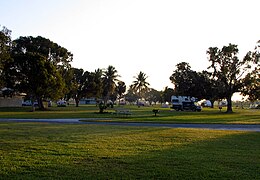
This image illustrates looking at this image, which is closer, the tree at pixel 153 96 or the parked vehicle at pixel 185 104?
the parked vehicle at pixel 185 104

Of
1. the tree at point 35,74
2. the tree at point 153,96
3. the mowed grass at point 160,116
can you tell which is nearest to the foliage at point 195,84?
the mowed grass at point 160,116

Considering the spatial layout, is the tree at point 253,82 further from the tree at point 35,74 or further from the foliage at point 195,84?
the tree at point 35,74

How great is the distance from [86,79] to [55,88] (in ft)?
120

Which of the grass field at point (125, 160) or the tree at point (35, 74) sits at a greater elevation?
the tree at point (35, 74)

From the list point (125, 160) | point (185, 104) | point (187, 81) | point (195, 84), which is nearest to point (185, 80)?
point (187, 81)

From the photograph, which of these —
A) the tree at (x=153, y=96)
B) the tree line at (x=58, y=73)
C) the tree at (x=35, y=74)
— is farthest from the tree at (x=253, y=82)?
the tree at (x=153, y=96)

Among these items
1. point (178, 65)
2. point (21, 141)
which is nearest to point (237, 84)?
point (178, 65)

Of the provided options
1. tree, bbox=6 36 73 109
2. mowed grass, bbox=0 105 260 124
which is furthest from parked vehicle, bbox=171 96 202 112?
tree, bbox=6 36 73 109

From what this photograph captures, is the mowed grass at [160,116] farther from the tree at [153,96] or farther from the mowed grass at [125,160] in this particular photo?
the tree at [153,96]

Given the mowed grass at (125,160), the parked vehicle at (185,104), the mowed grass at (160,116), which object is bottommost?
the mowed grass at (125,160)

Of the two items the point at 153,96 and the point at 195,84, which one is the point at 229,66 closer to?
the point at 195,84

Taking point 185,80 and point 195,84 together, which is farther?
point 185,80

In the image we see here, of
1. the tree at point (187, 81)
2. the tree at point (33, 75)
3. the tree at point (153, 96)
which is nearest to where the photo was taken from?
the tree at point (33, 75)

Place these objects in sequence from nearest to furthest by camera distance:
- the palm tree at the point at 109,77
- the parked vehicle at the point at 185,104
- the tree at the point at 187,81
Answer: the parked vehicle at the point at 185,104
the tree at the point at 187,81
the palm tree at the point at 109,77
